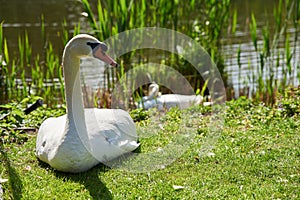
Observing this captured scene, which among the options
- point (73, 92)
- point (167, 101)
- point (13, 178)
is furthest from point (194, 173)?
point (167, 101)

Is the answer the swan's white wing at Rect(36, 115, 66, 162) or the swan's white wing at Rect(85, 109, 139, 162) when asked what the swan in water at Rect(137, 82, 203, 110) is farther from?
the swan's white wing at Rect(36, 115, 66, 162)

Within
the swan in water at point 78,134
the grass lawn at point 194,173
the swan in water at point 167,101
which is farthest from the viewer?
the swan in water at point 167,101

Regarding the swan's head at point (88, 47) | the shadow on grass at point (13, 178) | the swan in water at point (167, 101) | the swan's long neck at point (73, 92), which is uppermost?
the swan's head at point (88, 47)

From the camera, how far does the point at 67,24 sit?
542 inches

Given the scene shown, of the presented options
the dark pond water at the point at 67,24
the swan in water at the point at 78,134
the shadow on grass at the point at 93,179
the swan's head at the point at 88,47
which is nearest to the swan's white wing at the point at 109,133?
the swan in water at the point at 78,134

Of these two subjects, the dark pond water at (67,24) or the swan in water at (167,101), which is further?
the dark pond water at (67,24)

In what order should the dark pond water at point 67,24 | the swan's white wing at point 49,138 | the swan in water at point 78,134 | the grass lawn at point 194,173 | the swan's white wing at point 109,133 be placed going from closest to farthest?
the grass lawn at point 194,173
the swan in water at point 78,134
the swan's white wing at point 49,138
the swan's white wing at point 109,133
the dark pond water at point 67,24

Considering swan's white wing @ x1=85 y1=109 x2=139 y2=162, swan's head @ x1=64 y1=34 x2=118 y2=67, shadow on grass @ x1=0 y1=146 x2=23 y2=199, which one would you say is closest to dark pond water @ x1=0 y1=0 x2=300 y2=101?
swan's white wing @ x1=85 y1=109 x2=139 y2=162

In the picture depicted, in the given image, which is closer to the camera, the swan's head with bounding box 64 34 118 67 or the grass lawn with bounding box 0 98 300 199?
the grass lawn with bounding box 0 98 300 199

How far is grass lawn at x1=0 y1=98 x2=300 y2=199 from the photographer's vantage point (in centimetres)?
471

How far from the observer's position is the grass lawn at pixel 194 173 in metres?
4.71

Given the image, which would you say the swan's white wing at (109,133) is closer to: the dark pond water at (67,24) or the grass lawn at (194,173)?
the grass lawn at (194,173)

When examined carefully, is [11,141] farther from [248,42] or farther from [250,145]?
[248,42]

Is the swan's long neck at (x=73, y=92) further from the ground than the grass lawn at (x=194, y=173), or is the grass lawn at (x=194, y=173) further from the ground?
the swan's long neck at (x=73, y=92)
